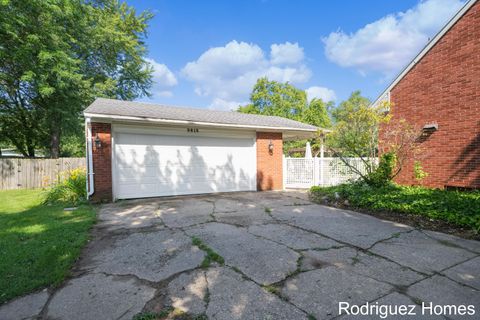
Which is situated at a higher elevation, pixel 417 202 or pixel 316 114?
pixel 316 114

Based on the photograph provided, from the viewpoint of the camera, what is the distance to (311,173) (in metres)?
10.3

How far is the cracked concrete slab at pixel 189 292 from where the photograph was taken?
225 cm

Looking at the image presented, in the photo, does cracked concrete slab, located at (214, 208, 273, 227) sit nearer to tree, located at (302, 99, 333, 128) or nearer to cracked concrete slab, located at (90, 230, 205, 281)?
cracked concrete slab, located at (90, 230, 205, 281)

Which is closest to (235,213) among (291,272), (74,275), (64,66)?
(291,272)

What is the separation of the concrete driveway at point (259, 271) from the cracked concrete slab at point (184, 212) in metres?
0.12

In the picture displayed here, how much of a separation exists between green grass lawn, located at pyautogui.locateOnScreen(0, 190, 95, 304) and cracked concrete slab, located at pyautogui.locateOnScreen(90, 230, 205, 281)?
1.43ft

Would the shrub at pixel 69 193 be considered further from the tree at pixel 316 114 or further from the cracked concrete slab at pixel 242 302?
the tree at pixel 316 114

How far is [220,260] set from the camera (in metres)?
3.21

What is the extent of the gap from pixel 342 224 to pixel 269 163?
5118 millimetres

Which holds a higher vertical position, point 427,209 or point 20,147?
point 20,147

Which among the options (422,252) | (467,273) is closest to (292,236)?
(422,252)

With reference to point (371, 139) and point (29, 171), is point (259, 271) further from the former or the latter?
point (29, 171)

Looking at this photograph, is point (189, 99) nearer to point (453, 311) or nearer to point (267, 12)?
point (267, 12)

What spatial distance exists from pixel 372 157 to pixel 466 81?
3.22 metres
